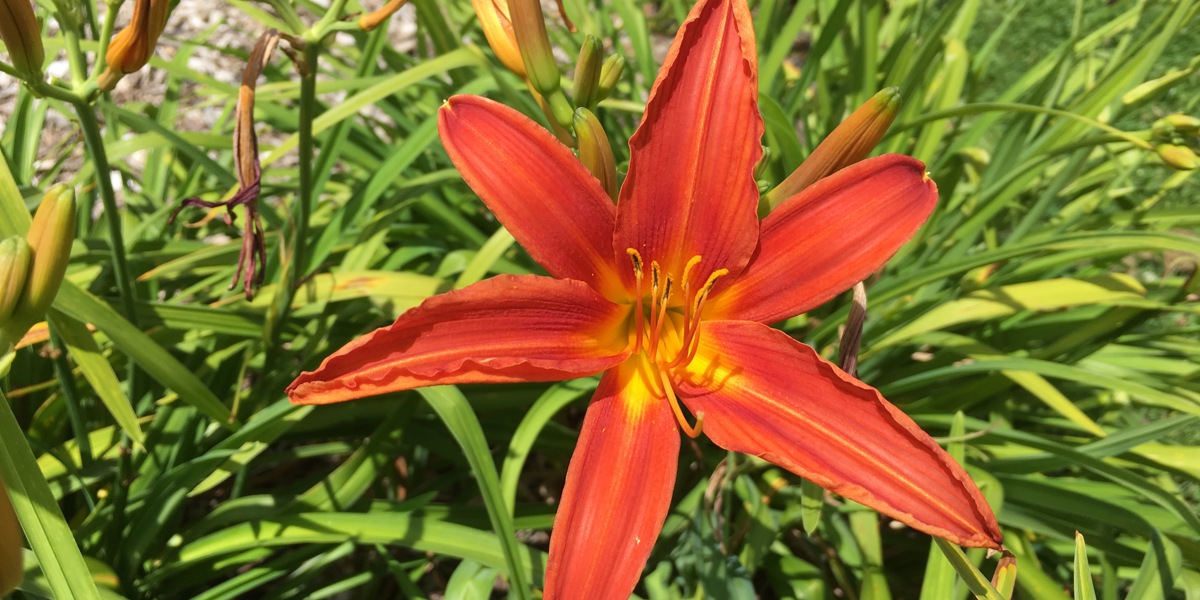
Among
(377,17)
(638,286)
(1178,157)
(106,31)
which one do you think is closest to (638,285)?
(638,286)

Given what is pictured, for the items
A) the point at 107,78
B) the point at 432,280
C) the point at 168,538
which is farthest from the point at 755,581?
the point at 107,78

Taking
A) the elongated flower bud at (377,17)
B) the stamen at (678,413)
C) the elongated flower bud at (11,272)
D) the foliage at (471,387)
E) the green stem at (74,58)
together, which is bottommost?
the foliage at (471,387)

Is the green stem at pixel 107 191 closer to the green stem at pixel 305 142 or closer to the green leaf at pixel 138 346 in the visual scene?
the green leaf at pixel 138 346

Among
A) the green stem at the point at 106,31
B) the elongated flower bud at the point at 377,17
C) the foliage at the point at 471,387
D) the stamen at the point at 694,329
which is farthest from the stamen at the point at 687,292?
the green stem at the point at 106,31

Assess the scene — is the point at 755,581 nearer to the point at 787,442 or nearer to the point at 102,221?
the point at 787,442

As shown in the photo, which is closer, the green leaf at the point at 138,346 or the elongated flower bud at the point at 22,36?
the elongated flower bud at the point at 22,36

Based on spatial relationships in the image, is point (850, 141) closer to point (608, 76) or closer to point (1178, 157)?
point (608, 76)

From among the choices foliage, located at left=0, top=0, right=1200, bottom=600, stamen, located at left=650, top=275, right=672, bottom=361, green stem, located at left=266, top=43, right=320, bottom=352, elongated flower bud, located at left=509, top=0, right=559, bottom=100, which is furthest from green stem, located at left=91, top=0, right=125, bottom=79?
stamen, located at left=650, top=275, right=672, bottom=361
